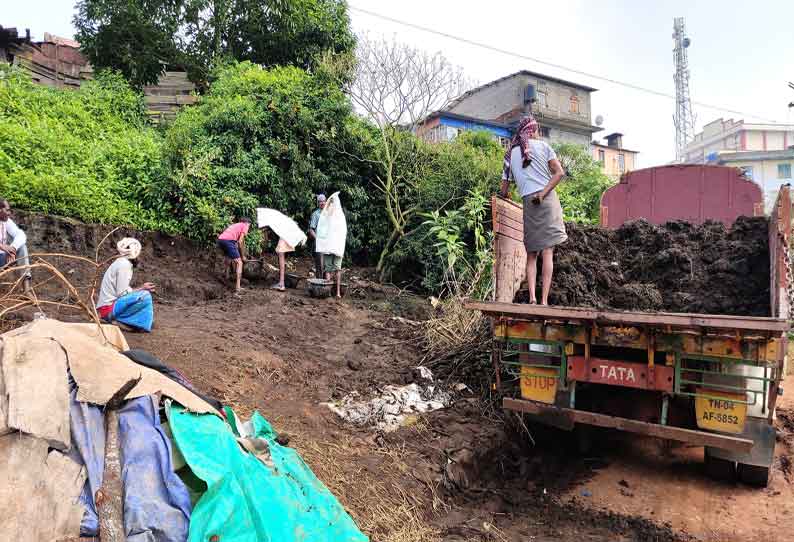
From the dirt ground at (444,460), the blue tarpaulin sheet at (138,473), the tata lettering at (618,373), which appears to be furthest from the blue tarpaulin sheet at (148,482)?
the tata lettering at (618,373)

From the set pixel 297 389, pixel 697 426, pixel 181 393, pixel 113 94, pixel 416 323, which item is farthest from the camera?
pixel 113 94

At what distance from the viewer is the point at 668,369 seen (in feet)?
11.9

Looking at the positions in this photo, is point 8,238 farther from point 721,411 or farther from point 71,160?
point 721,411

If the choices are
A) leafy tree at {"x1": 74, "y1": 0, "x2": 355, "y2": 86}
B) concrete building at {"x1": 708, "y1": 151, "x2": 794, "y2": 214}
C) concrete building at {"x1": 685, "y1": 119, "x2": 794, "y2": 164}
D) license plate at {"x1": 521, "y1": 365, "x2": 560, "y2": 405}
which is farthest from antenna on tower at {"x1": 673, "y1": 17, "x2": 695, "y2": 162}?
license plate at {"x1": 521, "y1": 365, "x2": 560, "y2": 405}

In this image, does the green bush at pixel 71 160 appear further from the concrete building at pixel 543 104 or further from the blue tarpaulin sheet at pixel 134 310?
the concrete building at pixel 543 104

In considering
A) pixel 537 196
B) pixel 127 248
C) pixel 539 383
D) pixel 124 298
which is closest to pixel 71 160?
pixel 127 248

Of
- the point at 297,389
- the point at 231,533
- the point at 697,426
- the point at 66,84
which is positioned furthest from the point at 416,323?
the point at 66,84

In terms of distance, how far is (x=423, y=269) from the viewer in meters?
10.3

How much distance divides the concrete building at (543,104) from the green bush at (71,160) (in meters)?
24.5

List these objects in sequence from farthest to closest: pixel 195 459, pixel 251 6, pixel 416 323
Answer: pixel 251 6 → pixel 416 323 → pixel 195 459

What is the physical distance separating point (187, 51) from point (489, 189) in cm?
1013

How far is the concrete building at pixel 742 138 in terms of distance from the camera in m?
51.2

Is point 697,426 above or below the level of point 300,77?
below

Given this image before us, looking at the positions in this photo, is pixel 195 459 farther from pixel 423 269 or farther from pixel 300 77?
pixel 300 77
